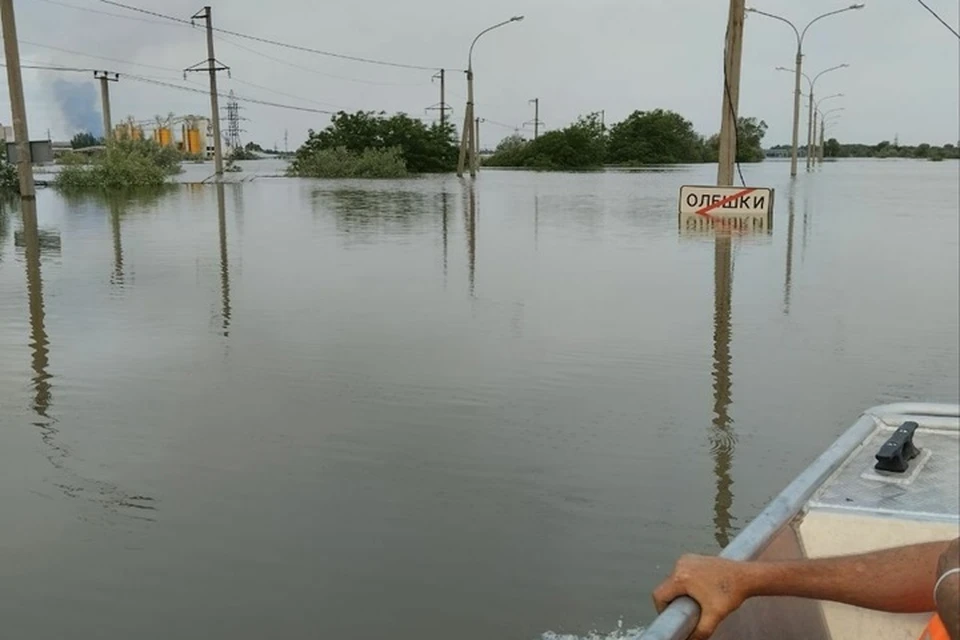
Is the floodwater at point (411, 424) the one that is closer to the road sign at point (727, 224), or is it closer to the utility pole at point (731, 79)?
the road sign at point (727, 224)

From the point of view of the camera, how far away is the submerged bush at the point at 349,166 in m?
55.7

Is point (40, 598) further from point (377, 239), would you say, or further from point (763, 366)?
point (377, 239)

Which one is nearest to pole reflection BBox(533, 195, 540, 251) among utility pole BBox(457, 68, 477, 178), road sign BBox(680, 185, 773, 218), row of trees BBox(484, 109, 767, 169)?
road sign BBox(680, 185, 773, 218)

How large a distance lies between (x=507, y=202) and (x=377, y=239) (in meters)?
11.5

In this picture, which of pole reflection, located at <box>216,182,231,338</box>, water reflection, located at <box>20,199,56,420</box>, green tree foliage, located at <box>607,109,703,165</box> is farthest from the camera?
green tree foliage, located at <box>607,109,703,165</box>

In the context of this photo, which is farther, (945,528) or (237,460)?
(237,460)

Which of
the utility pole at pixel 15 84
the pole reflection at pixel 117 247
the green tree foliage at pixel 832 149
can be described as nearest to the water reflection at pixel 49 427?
the pole reflection at pixel 117 247

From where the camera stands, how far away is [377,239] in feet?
54.4

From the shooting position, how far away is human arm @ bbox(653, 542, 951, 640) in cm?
206

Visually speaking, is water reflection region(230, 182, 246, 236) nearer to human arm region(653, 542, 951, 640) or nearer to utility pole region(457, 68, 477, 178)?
utility pole region(457, 68, 477, 178)

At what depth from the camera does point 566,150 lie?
269 feet

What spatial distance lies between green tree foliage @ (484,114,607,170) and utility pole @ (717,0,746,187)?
59862 mm

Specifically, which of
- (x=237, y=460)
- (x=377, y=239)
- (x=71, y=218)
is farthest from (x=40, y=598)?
(x=71, y=218)

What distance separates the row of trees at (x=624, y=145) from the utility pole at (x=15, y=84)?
58374mm
